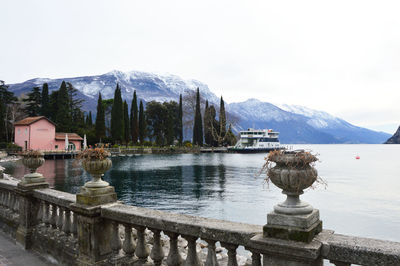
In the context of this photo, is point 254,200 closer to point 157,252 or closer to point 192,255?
point 157,252

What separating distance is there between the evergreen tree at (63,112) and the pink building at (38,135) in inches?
152

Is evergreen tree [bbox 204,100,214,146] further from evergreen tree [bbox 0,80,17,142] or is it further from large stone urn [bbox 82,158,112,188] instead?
large stone urn [bbox 82,158,112,188]

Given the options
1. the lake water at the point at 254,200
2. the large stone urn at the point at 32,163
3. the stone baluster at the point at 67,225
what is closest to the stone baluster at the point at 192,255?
the stone baluster at the point at 67,225

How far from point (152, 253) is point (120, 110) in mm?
61282

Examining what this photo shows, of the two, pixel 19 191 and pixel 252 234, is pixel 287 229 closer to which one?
pixel 252 234

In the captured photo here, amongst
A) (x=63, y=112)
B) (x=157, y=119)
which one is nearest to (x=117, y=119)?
(x=63, y=112)

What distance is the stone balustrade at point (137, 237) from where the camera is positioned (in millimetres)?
2020

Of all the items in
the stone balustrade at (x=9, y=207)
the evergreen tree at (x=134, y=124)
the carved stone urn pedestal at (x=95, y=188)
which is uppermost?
the evergreen tree at (x=134, y=124)

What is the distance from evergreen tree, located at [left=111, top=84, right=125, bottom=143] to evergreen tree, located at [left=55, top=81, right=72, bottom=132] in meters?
8.98

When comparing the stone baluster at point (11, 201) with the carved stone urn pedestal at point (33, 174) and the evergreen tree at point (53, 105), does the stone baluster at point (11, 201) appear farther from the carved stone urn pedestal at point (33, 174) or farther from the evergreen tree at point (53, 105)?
the evergreen tree at point (53, 105)

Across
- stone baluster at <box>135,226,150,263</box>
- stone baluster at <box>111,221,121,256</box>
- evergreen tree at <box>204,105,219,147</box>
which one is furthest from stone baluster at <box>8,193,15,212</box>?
evergreen tree at <box>204,105,219,147</box>

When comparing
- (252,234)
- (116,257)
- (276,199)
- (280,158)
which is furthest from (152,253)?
(276,199)

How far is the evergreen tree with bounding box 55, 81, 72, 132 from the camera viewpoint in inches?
2267

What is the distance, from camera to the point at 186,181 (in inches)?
1031
